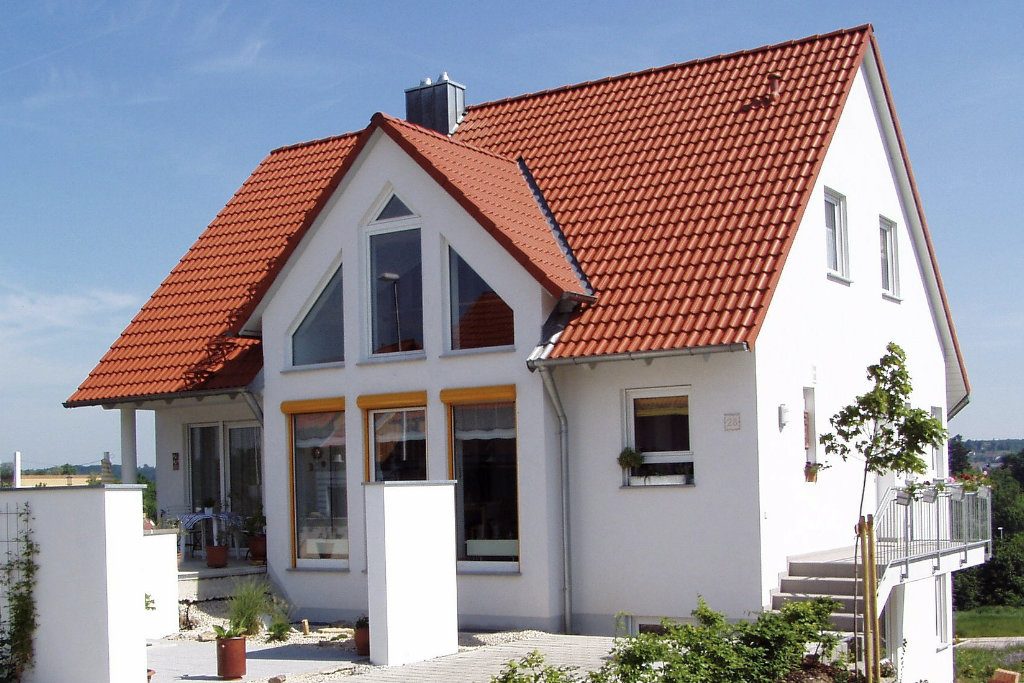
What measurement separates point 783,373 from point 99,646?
8.83m

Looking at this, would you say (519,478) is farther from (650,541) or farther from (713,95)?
(713,95)

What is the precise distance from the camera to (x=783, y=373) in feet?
53.4

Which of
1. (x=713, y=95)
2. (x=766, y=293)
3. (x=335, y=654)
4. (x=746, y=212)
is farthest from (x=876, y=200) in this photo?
(x=335, y=654)

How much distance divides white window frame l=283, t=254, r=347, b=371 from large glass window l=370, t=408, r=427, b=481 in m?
1.04

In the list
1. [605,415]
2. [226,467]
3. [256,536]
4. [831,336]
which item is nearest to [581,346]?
[605,415]


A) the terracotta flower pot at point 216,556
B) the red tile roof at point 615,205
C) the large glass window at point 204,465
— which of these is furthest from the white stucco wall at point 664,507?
the large glass window at point 204,465

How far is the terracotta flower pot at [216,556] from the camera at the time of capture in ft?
62.4

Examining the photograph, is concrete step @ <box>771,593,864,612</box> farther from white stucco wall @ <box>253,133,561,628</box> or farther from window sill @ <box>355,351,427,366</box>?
window sill @ <box>355,351,427,366</box>

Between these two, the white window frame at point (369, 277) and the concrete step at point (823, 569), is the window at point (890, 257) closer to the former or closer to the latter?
the concrete step at point (823, 569)

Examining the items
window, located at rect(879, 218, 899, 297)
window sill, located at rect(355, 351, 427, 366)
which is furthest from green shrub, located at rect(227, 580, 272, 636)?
window, located at rect(879, 218, 899, 297)

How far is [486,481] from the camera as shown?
54.9 ft

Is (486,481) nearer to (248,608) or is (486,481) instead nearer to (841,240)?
(248,608)

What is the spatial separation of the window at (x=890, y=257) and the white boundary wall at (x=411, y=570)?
9769mm

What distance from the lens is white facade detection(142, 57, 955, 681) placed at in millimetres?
15430
